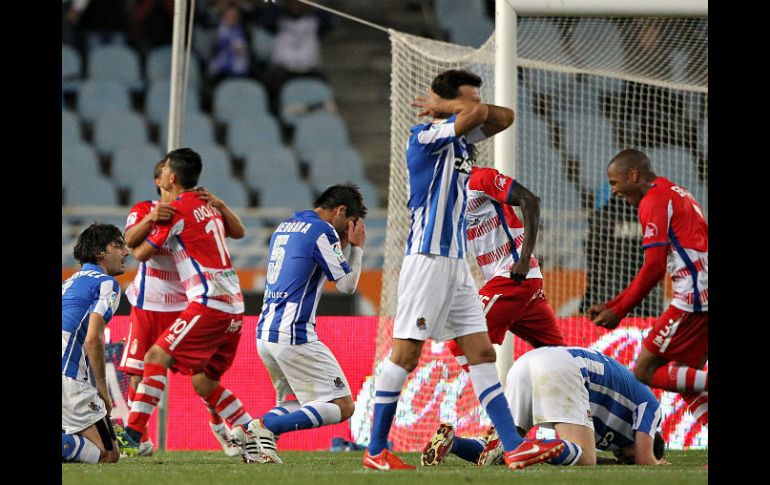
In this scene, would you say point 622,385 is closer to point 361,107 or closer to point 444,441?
point 444,441

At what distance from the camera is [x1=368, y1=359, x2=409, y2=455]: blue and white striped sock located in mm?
5492

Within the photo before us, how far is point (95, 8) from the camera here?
19.8 meters

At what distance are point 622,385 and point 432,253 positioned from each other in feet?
4.92

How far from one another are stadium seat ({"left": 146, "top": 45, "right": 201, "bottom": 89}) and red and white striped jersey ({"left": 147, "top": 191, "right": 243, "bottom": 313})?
12138 millimetres

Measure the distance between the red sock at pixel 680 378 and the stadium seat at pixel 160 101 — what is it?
13.9 m

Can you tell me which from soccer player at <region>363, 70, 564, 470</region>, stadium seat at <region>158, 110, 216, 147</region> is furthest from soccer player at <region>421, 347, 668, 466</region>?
stadium seat at <region>158, 110, 216, 147</region>

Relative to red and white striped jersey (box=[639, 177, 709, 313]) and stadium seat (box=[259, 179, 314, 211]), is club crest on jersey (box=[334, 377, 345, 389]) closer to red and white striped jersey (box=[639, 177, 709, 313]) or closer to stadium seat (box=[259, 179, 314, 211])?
red and white striped jersey (box=[639, 177, 709, 313])

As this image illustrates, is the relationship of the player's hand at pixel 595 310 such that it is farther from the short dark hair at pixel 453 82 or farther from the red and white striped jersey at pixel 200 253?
the red and white striped jersey at pixel 200 253

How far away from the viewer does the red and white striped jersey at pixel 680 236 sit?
5828mm

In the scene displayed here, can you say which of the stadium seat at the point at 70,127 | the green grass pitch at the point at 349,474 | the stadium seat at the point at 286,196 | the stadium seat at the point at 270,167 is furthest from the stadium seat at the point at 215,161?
the green grass pitch at the point at 349,474

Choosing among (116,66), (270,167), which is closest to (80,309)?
(270,167)

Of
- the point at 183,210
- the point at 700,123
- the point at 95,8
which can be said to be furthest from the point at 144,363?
the point at 95,8

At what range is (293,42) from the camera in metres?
19.8

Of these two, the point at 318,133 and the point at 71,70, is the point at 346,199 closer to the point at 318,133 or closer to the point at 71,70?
the point at 318,133
